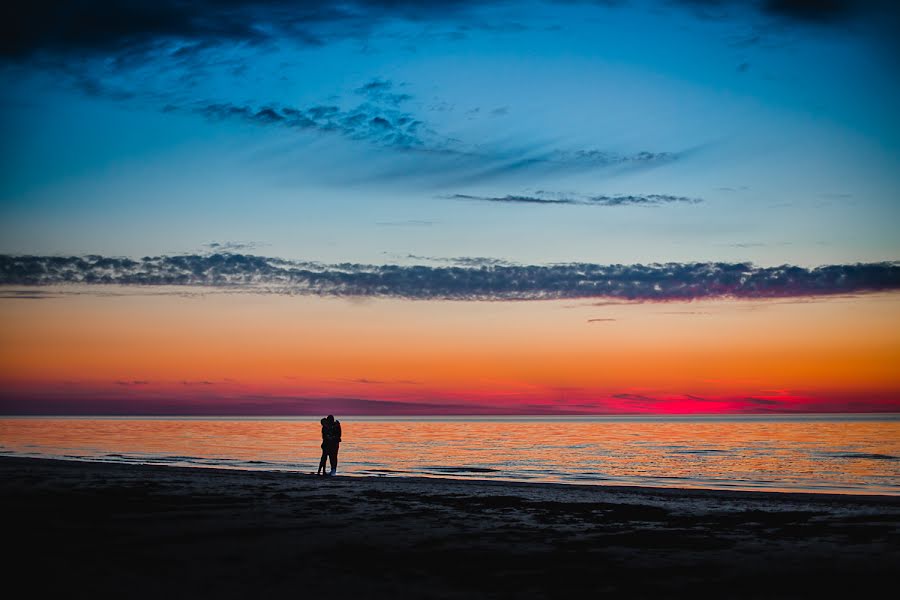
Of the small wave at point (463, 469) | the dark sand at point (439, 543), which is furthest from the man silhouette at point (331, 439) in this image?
the small wave at point (463, 469)

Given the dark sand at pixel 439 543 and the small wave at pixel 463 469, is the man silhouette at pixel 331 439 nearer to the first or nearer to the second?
the dark sand at pixel 439 543

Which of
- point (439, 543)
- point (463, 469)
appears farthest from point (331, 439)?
point (439, 543)

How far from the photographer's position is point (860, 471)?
36.0 m

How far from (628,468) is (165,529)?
28744 mm

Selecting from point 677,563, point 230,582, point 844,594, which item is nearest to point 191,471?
point 230,582

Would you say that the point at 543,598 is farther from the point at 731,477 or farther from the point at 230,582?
the point at 731,477

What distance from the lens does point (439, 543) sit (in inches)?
549

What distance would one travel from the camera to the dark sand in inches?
407

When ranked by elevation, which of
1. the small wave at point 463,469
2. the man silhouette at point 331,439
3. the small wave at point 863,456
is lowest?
the small wave at point 463,469

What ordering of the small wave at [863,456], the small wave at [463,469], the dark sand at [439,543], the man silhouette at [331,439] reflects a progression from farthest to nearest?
the small wave at [863,456], the small wave at [463,469], the man silhouette at [331,439], the dark sand at [439,543]

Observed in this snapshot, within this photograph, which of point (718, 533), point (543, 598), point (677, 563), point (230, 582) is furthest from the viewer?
point (718, 533)

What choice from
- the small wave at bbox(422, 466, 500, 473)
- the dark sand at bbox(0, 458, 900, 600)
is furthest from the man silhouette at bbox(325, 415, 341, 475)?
the small wave at bbox(422, 466, 500, 473)

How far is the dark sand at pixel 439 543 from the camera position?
10336 mm

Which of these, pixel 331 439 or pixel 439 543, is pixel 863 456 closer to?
pixel 331 439
